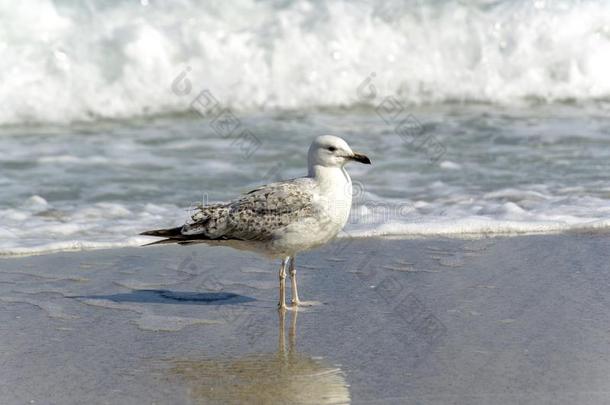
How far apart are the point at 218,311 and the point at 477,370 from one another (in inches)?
60.5

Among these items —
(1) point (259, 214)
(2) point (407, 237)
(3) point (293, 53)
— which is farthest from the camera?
(3) point (293, 53)

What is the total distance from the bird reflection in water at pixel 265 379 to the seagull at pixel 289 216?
0.84 metres

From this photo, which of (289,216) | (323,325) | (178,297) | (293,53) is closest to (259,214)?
(289,216)

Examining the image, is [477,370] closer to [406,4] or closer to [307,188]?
[307,188]

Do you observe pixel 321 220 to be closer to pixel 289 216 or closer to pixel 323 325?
pixel 289 216

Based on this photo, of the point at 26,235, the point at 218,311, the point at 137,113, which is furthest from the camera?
the point at 137,113

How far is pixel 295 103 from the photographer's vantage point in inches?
493

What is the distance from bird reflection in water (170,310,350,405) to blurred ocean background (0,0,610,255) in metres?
2.93

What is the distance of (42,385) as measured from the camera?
433 centimetres

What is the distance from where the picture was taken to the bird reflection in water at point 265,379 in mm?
4117

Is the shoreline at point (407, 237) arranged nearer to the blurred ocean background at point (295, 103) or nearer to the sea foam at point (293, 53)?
the blurred ocean background at point (295, 103)

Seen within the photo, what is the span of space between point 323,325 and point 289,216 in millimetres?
661

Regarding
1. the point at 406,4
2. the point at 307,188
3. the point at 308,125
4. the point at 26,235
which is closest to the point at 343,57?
the point at 406,4

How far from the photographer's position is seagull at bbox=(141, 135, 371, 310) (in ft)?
18.0
